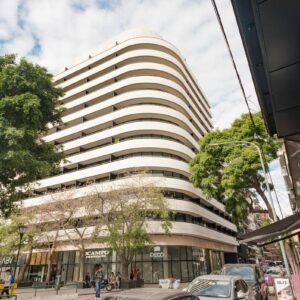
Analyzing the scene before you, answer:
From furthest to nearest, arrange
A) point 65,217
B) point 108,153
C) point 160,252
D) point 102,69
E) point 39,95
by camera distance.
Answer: point 102,69 < point 108,153 < point 160,252 < point 65,217 < point 39,95

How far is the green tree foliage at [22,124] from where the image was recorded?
1159cm

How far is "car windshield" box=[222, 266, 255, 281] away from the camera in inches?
480

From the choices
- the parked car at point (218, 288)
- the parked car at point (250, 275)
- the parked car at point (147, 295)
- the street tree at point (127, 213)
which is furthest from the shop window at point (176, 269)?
the parked car at point (147, 295)

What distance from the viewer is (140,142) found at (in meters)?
31.9

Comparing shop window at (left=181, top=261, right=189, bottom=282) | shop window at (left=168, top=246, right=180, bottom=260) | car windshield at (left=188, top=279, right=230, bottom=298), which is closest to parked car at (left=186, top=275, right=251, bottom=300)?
car windshield at (left=188, top=279, right=230, bottom=298)

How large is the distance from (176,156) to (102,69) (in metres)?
17.2

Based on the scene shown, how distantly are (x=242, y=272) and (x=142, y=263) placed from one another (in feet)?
62.0

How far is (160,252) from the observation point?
96.8 feet

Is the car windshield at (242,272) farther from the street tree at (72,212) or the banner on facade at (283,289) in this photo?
the street tree at (72,212)

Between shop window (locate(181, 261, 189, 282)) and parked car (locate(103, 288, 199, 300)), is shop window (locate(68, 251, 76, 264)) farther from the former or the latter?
parked car (locate(103, 288, 199, 300))

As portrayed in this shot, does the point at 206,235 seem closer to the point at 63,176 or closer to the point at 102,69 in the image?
the point at 63,176

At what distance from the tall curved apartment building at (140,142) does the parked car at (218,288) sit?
1973 centimetres

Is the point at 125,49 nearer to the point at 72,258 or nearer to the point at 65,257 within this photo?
the point at 72,258

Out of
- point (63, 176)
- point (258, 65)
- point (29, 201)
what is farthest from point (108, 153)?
point (258, 65)
